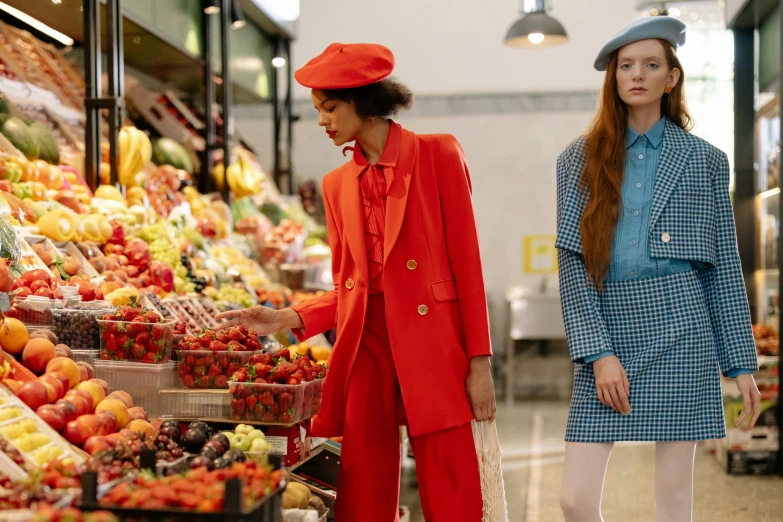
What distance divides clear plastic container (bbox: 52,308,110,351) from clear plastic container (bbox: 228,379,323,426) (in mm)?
609

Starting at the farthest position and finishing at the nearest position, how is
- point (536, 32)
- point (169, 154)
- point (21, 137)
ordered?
point (536, 32) → point (169, 154) → point (21, 137)

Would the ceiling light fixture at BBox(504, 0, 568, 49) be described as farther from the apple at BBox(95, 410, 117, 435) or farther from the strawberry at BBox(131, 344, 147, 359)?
the apple at BBox(95, 410, 117, 435)

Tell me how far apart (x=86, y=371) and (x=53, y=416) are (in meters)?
0.39

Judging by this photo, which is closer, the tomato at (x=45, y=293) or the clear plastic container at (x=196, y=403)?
the clear plastic container at (x=196, y=403)

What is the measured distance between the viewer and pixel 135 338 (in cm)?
277

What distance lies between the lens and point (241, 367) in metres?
2.73

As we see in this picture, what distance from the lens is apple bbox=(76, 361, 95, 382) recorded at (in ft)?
8.82

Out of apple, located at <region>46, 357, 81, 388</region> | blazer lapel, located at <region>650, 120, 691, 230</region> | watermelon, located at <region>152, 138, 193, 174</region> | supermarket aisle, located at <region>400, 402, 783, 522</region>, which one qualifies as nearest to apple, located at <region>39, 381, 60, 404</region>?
apple, located at <region>46, 357, 81, 388</region>

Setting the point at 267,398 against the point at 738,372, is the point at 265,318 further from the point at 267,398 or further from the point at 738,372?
the point at 738,372

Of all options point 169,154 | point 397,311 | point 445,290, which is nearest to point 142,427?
point 397,311

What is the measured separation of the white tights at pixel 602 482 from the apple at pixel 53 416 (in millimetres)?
1351

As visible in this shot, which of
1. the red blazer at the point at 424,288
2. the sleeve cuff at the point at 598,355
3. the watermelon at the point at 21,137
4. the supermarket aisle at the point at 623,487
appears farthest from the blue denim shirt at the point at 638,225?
the watermelon at the point at 21,137

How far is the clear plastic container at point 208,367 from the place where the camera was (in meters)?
2.76

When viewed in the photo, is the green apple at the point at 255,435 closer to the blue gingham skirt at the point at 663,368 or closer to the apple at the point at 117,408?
the apple at the point at 117,408
